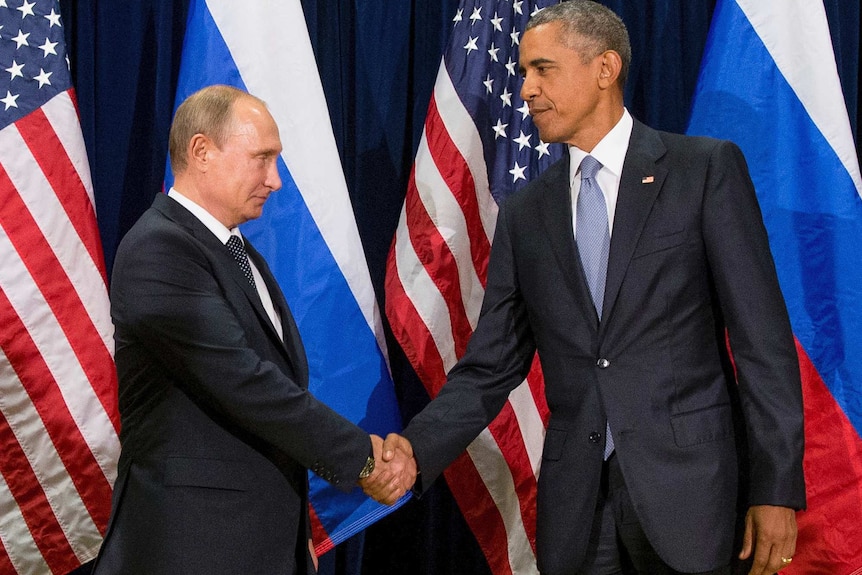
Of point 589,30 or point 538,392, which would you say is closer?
point 589,30

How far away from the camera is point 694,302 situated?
6.67 ft

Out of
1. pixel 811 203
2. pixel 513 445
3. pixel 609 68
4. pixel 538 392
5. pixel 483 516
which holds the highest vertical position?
pixel 609 68

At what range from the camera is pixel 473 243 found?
3033 millimetres

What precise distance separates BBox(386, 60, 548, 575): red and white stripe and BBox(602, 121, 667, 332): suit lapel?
0.91 m

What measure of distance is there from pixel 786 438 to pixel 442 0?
225 centimetres

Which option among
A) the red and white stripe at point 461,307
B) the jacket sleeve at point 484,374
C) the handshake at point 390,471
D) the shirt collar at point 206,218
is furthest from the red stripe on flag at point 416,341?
the shirt collar at point 206,218

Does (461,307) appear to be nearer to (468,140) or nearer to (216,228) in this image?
(468,140)

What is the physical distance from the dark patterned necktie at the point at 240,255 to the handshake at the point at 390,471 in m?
0.49

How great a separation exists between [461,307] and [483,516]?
65 centimetres

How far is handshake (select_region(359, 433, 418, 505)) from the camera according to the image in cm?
230

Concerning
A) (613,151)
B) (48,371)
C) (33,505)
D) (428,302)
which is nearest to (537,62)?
(613,151)

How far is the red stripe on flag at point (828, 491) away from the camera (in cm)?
274

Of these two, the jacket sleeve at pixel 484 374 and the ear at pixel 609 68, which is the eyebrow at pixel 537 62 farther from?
the jacket sleeve at pixel 484 374

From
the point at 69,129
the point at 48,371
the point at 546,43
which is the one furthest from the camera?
the point at 69,129
